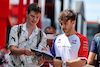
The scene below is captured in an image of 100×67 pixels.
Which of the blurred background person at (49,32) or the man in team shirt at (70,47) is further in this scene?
the blurred background person at (49,32)

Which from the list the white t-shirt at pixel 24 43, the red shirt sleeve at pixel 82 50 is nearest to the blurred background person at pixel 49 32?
the white t-shirt at pixel 24 43

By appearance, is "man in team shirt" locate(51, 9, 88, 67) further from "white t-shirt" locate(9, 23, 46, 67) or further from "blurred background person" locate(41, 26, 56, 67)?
"blurred background person" locate(41, 26, 56, 67)

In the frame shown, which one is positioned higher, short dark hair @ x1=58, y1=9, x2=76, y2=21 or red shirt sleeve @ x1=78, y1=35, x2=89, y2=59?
short dark hair @ x1=58, y1=9, x2=76, y2=21

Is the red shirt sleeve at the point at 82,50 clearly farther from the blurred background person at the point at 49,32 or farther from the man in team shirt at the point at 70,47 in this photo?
the blurred background person at the point at 49,32

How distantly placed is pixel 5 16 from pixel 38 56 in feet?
9.99

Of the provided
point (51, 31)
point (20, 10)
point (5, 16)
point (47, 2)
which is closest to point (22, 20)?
point (20, 10)

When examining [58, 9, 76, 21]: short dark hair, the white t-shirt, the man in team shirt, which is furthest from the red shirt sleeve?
the white t-shirt

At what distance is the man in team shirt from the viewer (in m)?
3.35

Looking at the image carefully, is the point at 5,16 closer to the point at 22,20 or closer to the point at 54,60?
the point at 22,20

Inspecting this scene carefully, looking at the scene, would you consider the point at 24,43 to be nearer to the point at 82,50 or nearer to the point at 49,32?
the point at 82,50

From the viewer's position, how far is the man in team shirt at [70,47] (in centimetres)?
335

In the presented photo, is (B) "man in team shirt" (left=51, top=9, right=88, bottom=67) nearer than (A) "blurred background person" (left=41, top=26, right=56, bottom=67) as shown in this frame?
Yes

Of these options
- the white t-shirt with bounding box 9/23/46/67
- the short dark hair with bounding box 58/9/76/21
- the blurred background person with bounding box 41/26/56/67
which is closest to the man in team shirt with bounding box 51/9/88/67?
the short dark hair with bounding box 58/9/76/21

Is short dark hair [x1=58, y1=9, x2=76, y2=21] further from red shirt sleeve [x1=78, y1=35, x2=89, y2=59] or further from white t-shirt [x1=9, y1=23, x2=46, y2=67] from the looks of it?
white t-shirt [x1=9, y1=23, x2=46, y2=67]
